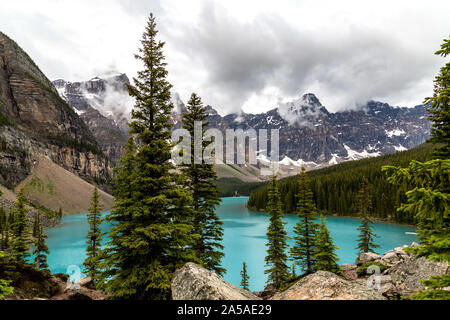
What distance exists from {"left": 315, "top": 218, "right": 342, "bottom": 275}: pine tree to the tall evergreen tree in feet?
34.7

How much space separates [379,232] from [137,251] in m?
67.8

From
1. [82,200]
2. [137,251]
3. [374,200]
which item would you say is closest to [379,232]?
[374,200]

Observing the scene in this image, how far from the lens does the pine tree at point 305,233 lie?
20939 mm

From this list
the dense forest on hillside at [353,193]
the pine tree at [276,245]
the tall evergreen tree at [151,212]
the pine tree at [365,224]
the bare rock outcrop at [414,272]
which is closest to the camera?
the tall evergreen tree at [151,212]

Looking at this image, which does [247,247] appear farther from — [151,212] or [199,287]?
[199,287]

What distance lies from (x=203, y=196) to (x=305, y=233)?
11456 millimetres

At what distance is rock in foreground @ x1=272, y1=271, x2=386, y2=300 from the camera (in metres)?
6.40

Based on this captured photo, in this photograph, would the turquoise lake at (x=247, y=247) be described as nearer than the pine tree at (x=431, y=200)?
No

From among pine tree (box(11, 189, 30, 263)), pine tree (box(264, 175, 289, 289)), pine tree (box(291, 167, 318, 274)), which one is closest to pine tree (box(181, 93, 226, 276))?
pine tree (box(264, 175, 289, 289))

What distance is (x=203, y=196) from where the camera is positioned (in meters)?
17.0

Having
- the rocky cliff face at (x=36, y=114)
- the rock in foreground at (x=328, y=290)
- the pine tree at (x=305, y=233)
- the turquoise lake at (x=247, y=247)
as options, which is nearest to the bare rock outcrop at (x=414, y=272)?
the pine tree at (x=305, y=233)

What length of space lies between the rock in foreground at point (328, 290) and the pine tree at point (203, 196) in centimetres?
943

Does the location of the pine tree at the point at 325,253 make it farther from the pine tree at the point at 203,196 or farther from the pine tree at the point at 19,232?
the pine tree at the point at 19,232

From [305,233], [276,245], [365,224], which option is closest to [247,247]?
[365,224]
